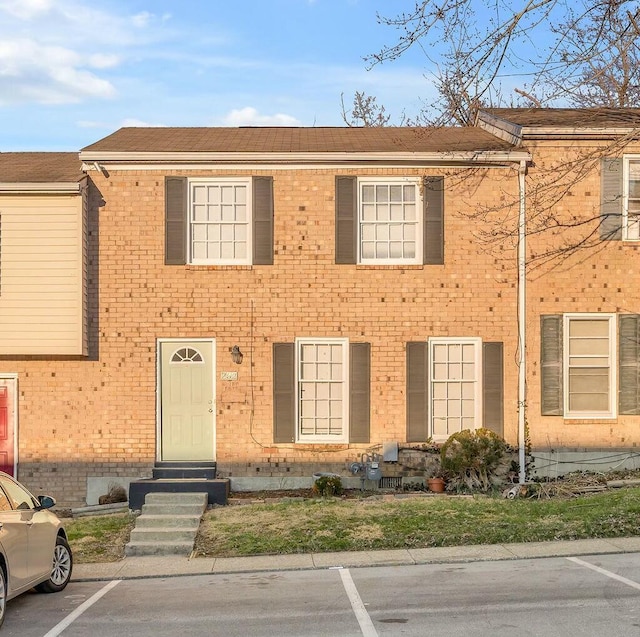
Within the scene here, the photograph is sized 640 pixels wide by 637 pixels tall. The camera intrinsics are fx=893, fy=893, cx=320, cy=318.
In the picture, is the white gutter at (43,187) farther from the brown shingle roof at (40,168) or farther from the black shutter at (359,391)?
the black shutter at (359,391)

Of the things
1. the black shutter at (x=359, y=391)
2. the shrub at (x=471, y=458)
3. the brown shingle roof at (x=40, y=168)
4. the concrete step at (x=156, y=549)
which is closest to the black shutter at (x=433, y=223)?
Answer: the black shutter at (x=359, y=391)

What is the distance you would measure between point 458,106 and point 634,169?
4.90 metres

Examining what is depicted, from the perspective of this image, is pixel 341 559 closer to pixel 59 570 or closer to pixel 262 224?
pixel 59 570

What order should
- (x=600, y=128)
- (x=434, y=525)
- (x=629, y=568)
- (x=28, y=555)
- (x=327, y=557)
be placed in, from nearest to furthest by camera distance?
1. (x=28, y=555)
2. (x=629, y=568)
3. (x=327, y=557)
4. (x=434, y=525)
5. (x=600, y=128)

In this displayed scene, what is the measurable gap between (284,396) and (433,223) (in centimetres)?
413

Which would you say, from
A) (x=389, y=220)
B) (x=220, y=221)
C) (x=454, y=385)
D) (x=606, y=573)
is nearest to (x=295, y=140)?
(x=220, y=221)

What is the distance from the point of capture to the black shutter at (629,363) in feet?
53.1

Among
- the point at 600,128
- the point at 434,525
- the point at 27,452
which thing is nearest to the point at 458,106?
the point at 600,128

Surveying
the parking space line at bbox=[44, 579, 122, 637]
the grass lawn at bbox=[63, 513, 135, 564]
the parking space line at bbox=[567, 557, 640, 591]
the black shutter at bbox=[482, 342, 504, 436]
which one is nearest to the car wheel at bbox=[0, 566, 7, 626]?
the parking space line at bbox=[44, 579, 122, 637]

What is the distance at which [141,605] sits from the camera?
9.29m

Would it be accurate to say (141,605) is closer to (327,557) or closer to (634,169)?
(327,557)

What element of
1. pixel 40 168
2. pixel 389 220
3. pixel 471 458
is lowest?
pixel 471 458

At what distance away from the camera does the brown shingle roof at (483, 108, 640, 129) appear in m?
16.3

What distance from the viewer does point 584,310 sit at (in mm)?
16234
